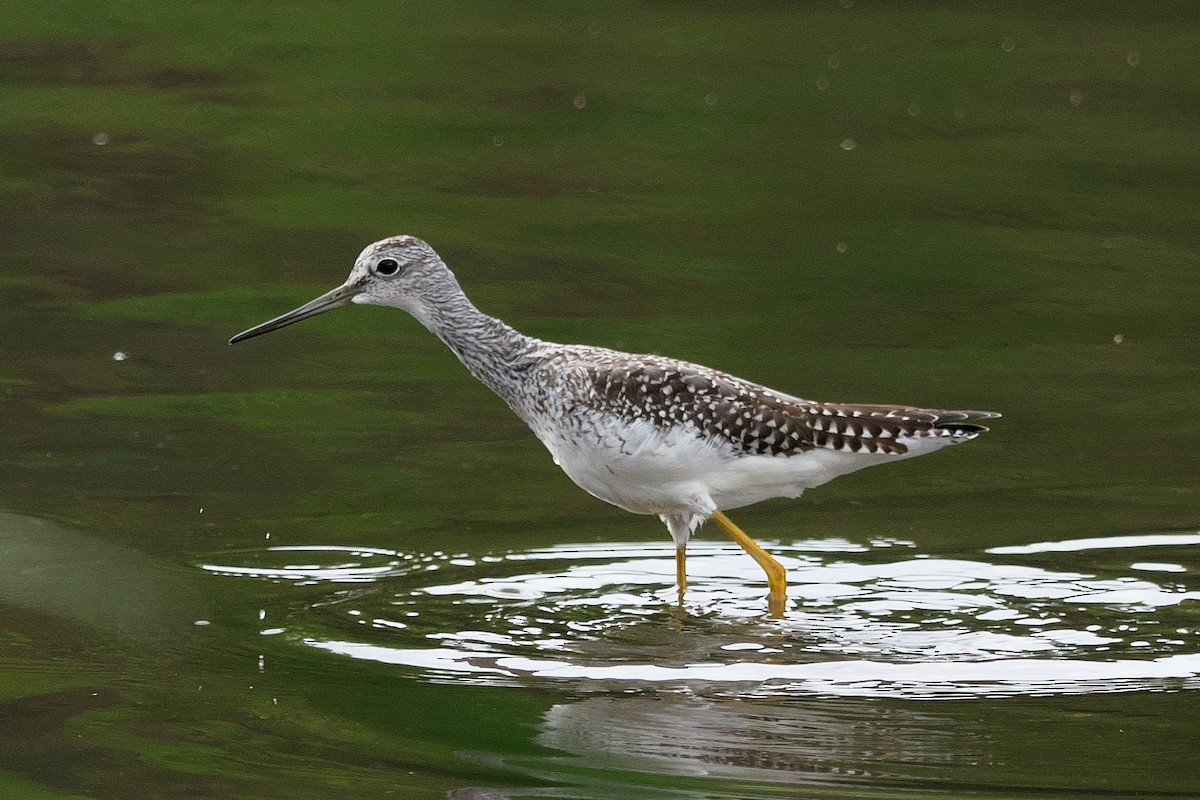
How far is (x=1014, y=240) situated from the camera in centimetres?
1495

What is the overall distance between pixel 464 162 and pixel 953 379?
5158 millimetres

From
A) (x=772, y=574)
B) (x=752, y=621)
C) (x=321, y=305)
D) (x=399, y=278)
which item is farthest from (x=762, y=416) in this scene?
(x=321, y=305)

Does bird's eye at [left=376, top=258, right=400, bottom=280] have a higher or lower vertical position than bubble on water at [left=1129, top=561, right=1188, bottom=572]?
higher

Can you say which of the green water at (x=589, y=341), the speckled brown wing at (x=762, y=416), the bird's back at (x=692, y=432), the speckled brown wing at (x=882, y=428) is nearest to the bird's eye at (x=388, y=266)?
the bird's back at (x=692, y=432)

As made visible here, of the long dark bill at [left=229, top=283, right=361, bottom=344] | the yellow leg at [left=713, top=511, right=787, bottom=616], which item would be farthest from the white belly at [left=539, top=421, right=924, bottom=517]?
the long dark bill at [left=229, top=283, right=361, bottom=344]

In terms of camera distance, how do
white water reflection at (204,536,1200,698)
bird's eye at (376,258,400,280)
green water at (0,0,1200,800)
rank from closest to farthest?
green water at (0,0,1200,800) < white water reflection at (204,536,1200,698) < bird's eye at (376,258,400,280)

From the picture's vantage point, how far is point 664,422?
930cm

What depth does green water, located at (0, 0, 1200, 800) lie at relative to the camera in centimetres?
754

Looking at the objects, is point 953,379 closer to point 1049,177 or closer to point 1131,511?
point 1131,511

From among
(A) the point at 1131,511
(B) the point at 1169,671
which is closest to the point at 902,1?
(A) the point at 1131,511

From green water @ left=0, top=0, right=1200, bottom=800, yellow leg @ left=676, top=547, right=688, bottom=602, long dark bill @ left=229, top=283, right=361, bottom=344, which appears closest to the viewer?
green water @ left=0, top=0, right=1200, bottom=800

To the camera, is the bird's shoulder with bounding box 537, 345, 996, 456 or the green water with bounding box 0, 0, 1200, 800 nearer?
the green water with bounding box 0, 0, 1200, 800

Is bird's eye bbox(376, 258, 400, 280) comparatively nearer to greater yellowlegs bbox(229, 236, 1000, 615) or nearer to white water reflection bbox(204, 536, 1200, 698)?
greater yellowlegs bbox(229, 236, 1000, 615)

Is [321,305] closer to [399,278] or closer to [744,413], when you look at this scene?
[399,278]
